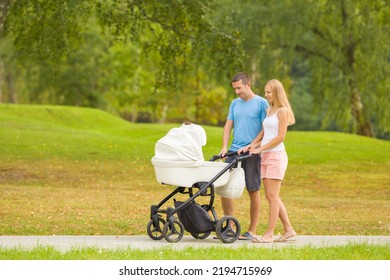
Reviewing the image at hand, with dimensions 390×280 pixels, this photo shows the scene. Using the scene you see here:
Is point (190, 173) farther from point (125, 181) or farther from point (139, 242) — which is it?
point (125, 181)

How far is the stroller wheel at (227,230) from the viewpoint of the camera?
1041 centimetres

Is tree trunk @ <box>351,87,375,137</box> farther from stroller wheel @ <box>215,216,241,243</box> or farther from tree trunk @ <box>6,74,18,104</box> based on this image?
tree trunk @ <box>6,74,18,104</box>

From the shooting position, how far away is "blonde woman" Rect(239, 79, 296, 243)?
10414 mm

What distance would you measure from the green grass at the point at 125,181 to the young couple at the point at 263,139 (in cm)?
240

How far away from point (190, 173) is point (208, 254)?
1512 mm

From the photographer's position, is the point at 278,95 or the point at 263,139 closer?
the point at 278,95

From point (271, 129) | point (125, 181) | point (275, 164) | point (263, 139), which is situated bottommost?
point (125, 181)

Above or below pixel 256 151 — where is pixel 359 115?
below

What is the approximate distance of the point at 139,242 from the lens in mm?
10594

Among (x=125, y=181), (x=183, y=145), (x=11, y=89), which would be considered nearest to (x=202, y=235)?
(x=183, y=145)

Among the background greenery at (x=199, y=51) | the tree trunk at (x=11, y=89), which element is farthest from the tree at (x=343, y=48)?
the tree trunk at (x=11, y=89)

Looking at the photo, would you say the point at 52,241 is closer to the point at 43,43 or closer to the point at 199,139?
the point at 199,139

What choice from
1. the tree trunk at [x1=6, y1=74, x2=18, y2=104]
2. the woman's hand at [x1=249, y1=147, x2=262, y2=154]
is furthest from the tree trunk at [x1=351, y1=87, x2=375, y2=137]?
the tree trunk at [x1=6, y1=74, x2=18, y2=104]

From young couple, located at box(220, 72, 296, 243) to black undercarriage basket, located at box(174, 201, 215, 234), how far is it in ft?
1.68
